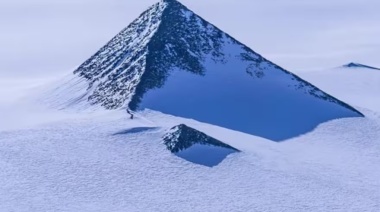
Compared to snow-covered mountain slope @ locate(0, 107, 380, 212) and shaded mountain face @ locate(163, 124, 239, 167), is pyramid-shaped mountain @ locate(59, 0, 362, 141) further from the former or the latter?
shaded mountain face @ locate(163, 124, 239, 167)

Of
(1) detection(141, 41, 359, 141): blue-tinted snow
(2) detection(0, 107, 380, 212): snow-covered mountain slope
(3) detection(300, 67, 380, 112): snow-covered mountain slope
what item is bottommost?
(2) detection(0, 107, 380, 212): snow-covered mountain slope

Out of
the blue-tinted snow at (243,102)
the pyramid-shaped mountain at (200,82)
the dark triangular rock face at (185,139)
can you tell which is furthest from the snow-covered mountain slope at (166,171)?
the pyramid-shaped mountain at (200,82)

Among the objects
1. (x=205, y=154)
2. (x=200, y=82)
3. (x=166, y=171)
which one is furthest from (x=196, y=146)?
(x=200, y=82)

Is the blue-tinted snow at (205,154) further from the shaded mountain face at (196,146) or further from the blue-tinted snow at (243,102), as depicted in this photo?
the blue-tinted snow at (243,102)

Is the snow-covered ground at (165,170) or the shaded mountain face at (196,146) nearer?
the snow-covered ground at (165,170)

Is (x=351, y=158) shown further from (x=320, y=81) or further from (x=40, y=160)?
(x=320, y=81)

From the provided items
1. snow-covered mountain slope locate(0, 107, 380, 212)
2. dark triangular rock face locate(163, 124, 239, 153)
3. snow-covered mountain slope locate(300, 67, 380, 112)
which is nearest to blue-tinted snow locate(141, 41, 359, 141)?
snow-covered mountain slope locate(0, 107, 380, 212)

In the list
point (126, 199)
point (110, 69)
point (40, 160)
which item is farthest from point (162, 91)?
point (126, 199)
